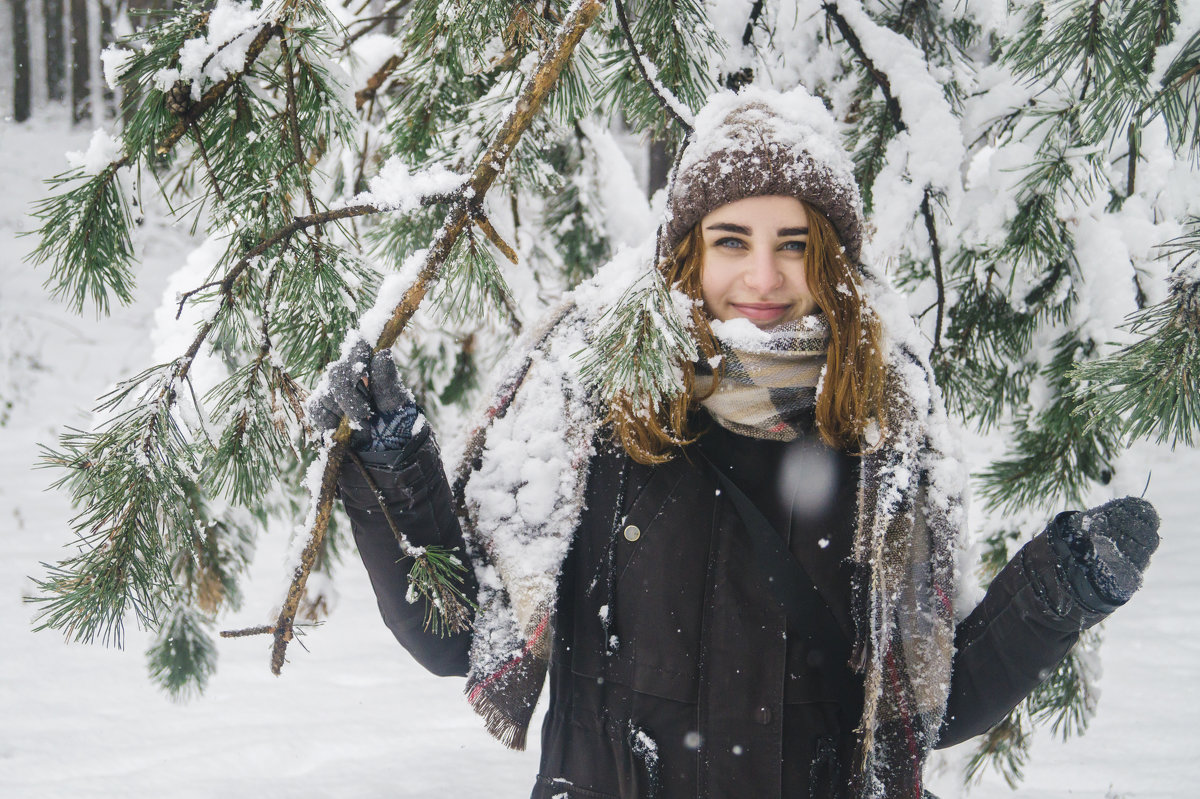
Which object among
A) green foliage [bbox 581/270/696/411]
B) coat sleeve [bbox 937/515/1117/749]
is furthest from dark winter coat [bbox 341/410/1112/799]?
green foliage [bbox 581/270/696/411]

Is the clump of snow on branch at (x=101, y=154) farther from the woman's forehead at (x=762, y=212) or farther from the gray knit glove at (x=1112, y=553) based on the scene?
the gray knit glove at (x=1112, y=553)

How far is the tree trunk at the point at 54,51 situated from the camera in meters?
16.9

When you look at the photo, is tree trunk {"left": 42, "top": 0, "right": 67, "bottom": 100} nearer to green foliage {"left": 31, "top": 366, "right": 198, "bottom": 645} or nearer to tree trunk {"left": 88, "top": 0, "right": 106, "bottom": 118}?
tree trunk {"left": 88, "top": 0, "right": 106, "bottom": 118}

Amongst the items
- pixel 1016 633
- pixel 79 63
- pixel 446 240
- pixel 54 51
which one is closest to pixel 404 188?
pixel 446 240

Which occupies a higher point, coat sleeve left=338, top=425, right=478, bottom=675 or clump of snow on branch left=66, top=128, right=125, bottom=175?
clump of snow on branch left=66, top=128, right=125, bottom=175

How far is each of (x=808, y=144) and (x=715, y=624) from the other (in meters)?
0.92

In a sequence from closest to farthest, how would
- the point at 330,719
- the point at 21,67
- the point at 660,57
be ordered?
1. the point at 660,57
2. the point at 330,719
3. the point at 21,67

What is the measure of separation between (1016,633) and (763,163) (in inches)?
37.7

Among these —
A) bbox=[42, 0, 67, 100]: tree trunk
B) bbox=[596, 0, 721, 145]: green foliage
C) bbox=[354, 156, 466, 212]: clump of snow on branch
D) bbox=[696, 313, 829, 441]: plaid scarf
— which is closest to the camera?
bbox=[354, 156, 466, 212]: clump of snow on branch

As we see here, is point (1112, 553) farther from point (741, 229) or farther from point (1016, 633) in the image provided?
point (741, 229)

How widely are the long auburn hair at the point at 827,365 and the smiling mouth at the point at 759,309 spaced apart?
64 millimetres

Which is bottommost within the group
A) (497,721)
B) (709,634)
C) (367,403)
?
(497,721)

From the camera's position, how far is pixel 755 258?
1.52 meters

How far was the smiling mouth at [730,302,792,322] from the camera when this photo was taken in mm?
1533
